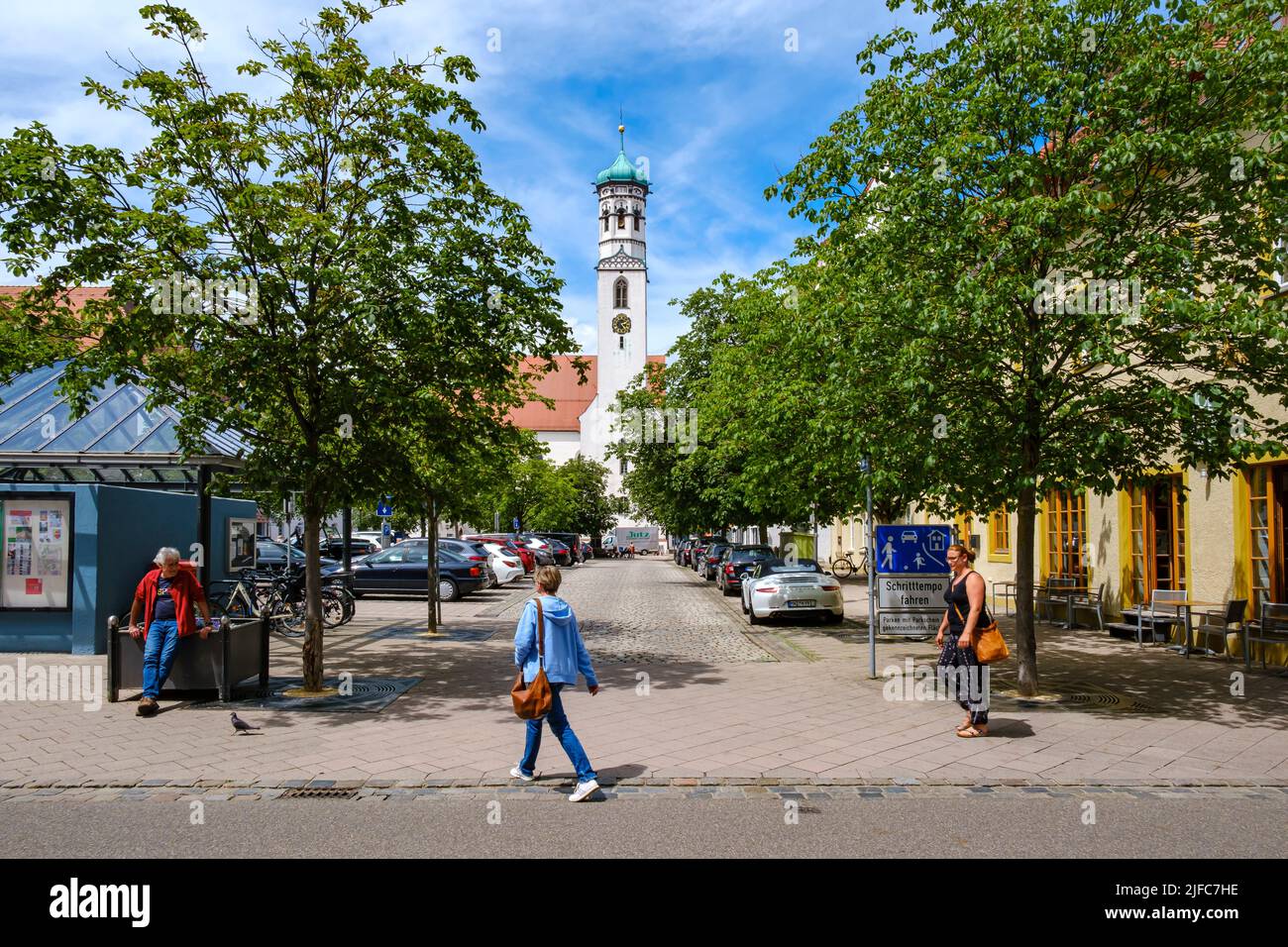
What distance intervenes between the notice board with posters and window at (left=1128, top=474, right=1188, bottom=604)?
1616 cm

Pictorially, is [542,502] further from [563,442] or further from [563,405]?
[563,405]

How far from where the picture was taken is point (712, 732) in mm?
8852

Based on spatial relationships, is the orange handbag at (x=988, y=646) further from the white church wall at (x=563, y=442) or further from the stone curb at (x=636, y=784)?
the white church wall at (x=563, y=442)

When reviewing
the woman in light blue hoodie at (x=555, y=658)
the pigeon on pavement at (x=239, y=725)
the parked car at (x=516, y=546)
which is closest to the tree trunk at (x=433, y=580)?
the pigeon on pavement at (x=239, y=725)

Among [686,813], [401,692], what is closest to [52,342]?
[401,692]

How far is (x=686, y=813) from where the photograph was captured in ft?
20.2

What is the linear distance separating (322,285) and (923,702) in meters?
8.00

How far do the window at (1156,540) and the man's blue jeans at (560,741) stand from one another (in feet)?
40.1

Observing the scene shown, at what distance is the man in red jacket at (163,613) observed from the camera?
31.5 ft

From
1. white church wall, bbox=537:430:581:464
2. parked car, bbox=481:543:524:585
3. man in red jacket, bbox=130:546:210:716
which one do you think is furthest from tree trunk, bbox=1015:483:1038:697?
white church wall, bbox=537:430:581:464

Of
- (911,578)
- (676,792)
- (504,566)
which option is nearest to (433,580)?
(911,578)

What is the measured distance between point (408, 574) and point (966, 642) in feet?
62.0
